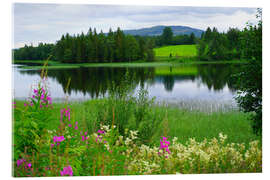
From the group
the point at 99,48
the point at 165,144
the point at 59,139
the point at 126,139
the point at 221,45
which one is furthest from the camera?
the point at 221,45

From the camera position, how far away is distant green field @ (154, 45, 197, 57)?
535cm

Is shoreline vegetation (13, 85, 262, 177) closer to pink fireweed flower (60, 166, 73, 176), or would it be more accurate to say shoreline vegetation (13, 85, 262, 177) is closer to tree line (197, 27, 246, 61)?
pink fireweed flower (60, 166, 73, 176)

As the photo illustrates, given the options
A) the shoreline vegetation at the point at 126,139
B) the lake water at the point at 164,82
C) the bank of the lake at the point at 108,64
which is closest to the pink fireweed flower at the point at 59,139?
the shoreline vegetation at the point at 126,139

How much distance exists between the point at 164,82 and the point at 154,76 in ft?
0.70

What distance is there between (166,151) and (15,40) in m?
2.88

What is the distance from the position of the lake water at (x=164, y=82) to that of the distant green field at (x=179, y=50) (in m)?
0.28

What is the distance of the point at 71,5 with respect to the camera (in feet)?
15.5

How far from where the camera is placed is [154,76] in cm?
509

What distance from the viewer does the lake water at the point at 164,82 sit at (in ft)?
16.3

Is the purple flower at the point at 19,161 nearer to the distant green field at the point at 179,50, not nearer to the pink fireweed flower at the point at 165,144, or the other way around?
the pink fireweed flower at the point at 165,144

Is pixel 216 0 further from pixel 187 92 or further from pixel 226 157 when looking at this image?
pixel 226 157

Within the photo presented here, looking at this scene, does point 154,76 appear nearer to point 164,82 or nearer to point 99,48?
point 164,82

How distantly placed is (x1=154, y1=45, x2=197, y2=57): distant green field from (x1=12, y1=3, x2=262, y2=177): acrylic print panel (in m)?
0.02

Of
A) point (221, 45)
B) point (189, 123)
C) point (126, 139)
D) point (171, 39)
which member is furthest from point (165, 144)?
point (221, 45)
